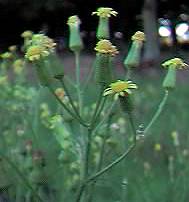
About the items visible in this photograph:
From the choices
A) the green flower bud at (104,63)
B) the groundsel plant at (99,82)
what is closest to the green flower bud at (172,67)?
the groundsel plant at (99,82)

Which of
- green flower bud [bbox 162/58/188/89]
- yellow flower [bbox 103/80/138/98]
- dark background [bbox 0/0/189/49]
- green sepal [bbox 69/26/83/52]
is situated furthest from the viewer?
dark background [bbox 0/0/189/49]

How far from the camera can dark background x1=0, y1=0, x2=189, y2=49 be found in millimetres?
14242

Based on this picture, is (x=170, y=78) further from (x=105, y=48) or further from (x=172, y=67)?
(x=105, y=48)

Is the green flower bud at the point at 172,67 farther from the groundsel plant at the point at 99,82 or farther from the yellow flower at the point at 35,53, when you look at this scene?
the yellow flower at the point at 35,53

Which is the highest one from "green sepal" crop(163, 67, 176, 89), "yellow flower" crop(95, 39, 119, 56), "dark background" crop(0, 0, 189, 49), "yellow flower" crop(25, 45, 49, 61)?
"yellow flower" crop(95, 39, 119, 56)

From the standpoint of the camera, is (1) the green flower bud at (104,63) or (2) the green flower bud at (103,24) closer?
(1) the green flower bud at (104,63)

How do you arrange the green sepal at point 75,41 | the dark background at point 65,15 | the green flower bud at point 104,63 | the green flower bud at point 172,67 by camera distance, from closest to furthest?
the green flower bud at point 104,63 < the green flower bud at point 172,67 < the green sepal at point 75,41 < the dark background at point 65,15

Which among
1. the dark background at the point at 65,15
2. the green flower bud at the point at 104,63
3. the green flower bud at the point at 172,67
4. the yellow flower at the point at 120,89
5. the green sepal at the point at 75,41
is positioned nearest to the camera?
the yellow flower at the point at 120,89

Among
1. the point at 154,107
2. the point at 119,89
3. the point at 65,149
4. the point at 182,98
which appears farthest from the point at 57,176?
the point at 182,98

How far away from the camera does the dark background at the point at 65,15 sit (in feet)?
46.7

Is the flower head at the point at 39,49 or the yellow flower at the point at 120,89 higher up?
the flower head at the point at 39,49

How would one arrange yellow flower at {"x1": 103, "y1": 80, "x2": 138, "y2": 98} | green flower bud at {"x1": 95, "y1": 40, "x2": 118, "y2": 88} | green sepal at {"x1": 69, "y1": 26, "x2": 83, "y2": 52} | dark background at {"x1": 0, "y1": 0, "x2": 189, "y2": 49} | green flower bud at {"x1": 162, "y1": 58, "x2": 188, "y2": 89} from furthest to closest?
dark background at {"x1": 0, "y1": 0, "x2": 189, "y2": 49} < green sepal at {"x1": 69, "y1": 26, "x2": 83, "y2": 52} < green flower bud at {"x1": 162, "y1": 58, "x2": 188, "y2": 89} < green flower bud at {"x1": 95, "y1": 40, "x2": 118, "y2": 88} < yellow flower at {"x1": 103, "y1": 80, "x2": 138, "y2": 98}

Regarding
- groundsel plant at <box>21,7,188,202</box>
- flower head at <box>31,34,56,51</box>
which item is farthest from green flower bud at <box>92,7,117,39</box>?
flower head at <box>31,34,56,51</box>

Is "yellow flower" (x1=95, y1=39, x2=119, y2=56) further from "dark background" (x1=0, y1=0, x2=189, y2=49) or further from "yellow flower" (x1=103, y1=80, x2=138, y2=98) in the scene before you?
"dark background" (x1=0, y1=0, x2=189, y2=49)
